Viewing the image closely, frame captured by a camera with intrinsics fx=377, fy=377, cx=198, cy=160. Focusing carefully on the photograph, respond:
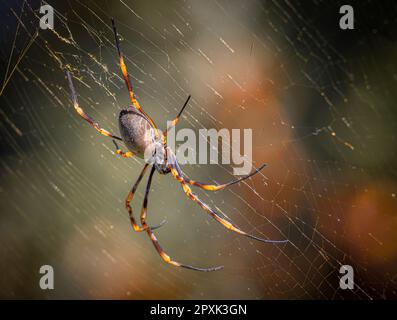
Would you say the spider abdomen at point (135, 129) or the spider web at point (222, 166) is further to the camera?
the spider web at point (222, 166)

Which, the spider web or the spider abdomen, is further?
the spider web

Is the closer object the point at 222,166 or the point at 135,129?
the point at 135,129
